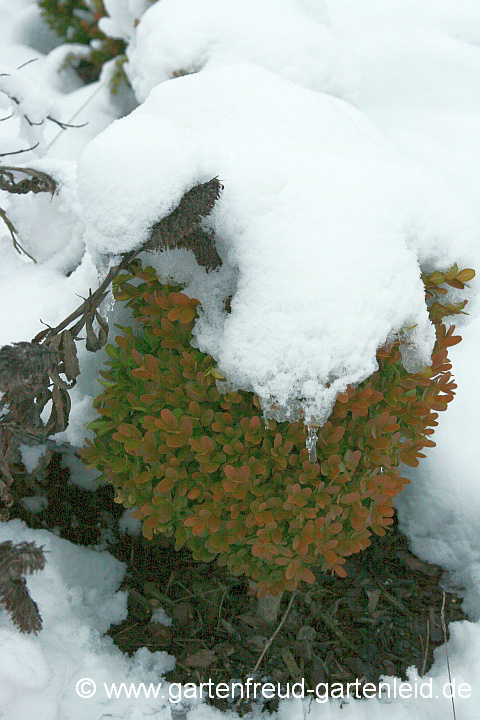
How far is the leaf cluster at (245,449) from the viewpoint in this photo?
138 cm

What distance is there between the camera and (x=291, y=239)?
131cm

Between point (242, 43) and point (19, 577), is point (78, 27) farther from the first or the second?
point (19, 577)

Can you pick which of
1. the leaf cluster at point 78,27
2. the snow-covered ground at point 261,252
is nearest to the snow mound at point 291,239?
the snow-covered ground at point 261,252

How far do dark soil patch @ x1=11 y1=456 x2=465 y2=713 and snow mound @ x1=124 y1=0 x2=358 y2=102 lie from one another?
198 centimetres

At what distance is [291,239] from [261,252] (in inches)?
3.0

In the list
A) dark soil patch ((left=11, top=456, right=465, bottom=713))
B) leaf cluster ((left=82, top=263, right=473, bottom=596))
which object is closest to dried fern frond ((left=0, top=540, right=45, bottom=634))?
leaf cluster ((left=82, top=263, right=473, bottom=596))

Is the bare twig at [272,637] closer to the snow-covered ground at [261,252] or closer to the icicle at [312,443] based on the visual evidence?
the snow-covered ground at [261,252]

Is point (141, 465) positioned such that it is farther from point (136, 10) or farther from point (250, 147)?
point (136, 10)

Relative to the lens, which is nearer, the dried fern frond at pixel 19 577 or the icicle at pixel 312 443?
the dried fern frond at pixel 19 577

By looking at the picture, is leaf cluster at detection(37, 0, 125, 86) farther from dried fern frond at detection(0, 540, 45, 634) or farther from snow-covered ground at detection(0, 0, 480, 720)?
dried fern frond at detection(0, 540, 45, 634)

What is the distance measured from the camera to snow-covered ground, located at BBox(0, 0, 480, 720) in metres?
1.28

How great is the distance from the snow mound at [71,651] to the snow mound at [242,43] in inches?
87.4

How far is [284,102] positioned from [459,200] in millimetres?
615

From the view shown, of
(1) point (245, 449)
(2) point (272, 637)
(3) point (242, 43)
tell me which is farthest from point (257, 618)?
(3) point (242, 43)
